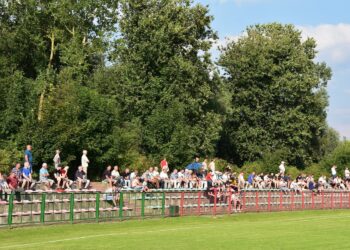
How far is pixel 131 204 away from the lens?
31547 millimetres

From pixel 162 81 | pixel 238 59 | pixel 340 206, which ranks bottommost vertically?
pixel 340 206

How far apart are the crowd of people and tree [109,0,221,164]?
10.8 metres

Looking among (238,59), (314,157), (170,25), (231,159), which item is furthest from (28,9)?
(314,157)

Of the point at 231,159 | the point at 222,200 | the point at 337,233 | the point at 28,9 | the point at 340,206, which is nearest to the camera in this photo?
the point at 337,233

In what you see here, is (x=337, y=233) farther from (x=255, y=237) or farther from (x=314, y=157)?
(x=314, y=157)

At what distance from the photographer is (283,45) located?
6900cm

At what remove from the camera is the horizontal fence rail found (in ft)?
84.6

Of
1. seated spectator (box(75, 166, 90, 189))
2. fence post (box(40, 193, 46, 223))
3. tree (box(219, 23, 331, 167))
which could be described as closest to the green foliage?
tree (box(219, 23, 331, 167))

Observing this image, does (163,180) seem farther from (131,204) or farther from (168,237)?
(168,237)

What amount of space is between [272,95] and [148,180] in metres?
35.1

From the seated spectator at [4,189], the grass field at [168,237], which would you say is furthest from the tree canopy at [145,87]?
the grass field at [168,237]

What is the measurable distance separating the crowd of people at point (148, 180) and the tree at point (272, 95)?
16.2m

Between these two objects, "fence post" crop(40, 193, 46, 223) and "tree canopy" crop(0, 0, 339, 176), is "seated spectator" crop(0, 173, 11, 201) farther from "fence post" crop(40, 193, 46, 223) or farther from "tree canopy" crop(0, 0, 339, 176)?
"tree canopy" crop(0, 0, 339, 176)

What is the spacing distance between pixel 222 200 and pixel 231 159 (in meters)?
36.4
